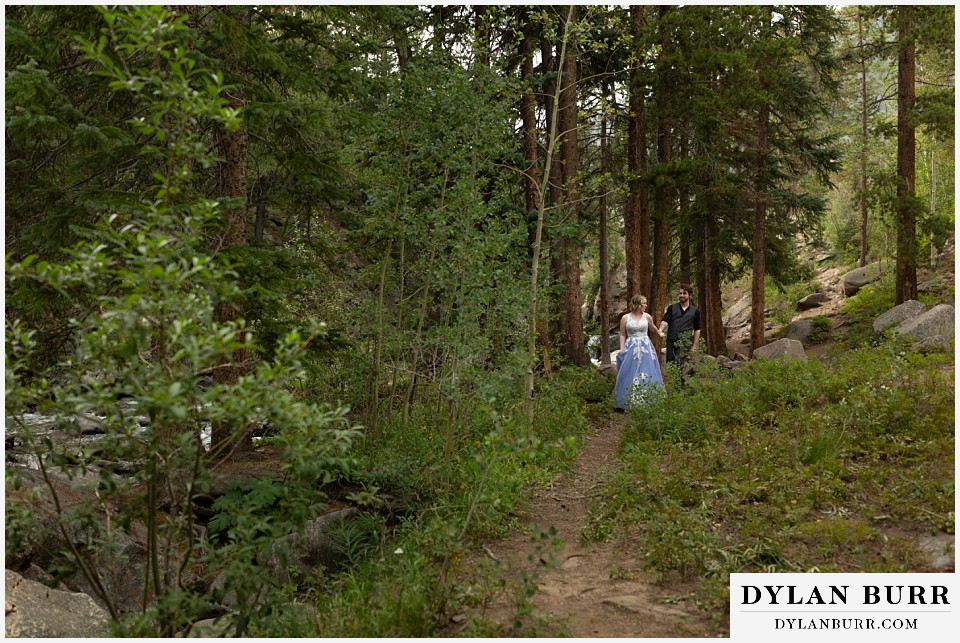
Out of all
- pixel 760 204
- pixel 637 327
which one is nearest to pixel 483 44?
pixel 637 327

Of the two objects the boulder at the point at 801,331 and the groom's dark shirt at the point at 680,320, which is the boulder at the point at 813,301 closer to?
the boulder at the point at 801,331

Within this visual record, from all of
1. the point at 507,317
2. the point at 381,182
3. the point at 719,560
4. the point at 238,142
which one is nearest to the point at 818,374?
the point at 507,317

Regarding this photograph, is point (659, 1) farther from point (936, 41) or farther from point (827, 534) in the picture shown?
point (827, 534)

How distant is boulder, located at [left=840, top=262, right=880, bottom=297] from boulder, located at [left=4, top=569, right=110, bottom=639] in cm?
2359

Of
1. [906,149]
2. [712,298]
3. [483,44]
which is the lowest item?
[712,298]

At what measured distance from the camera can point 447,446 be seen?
6.71 metres

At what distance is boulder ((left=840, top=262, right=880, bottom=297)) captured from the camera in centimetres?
2294

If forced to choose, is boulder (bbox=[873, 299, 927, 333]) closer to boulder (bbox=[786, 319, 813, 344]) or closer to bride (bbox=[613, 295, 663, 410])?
boulder (bbox=[786, 319, 813, 344])

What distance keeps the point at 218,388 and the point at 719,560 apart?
3423mm

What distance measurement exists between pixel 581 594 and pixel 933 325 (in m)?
9.19

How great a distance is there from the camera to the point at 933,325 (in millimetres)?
10852

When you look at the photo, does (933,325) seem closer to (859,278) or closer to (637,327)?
(637,327)

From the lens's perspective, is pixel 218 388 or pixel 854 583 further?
pixel 854 583

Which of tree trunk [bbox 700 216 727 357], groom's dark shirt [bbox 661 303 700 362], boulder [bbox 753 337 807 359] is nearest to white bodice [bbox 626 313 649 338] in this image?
groom's dark shirt [bbox 661 303 700 362]
